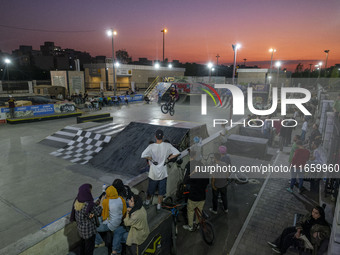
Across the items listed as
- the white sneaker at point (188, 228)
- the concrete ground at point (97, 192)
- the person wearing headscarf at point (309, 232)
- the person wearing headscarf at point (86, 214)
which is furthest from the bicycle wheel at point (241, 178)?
the person wearing headscarf at point (86, 214)

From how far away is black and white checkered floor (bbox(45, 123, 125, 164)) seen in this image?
9.93 metres

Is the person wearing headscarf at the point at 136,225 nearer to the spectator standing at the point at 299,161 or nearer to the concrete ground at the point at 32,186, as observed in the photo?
the concrete ground at the point at 32,186

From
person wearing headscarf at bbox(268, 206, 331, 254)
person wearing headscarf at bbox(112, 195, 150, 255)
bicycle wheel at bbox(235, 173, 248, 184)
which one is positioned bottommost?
bicycle wheel at bbox(235, 173, 248, 184)

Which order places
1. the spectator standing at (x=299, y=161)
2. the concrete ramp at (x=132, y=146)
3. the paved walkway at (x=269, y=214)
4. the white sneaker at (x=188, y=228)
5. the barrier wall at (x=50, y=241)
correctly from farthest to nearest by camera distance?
1. the concrete ramp at (x=132, y=146)
2. the spectator standing at (x=299, y=161)
3. the white sneaker at (x=188, y=228)
4. the paved walkway at (x=269, y=214)
5. the barrier wall at (x=50, y=241)

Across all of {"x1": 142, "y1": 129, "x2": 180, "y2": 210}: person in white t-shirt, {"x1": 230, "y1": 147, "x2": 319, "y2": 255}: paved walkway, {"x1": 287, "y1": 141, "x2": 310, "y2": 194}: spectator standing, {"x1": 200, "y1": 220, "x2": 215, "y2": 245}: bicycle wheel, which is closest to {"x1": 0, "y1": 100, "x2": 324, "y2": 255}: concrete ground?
{"x1": 230, "y1": 147, "x2": 319, "y2": 255}: paved walkway

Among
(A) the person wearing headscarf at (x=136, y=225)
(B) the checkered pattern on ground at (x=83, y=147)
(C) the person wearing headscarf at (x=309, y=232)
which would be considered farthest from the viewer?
(B) the checkered pattern on ground at (x=83, y=147)

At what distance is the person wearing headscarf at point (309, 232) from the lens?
387 centimetres

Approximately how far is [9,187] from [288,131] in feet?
39.8

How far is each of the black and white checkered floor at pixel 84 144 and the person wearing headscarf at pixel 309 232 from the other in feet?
25.2

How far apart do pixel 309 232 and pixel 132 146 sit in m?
6.58

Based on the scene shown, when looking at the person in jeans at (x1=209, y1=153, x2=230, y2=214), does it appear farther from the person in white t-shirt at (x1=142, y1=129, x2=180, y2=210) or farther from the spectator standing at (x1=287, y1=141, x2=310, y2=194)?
the spectator standing at (x1=287, y1=141, x2=310, y2=194)

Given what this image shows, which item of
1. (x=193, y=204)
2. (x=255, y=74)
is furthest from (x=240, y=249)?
(x=255, y=74)

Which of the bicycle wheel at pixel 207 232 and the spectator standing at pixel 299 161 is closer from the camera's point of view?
the bicycle wheel at pixel 207 232

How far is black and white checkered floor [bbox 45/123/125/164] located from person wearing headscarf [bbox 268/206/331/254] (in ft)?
25.2
